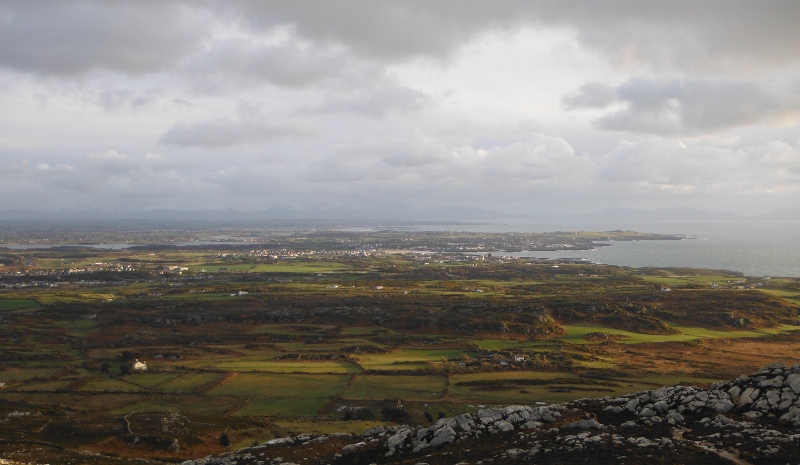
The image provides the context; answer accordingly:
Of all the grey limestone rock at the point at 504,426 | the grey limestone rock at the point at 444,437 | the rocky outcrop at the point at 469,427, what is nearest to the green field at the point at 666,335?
the rocky outcrop at the point at 469,427

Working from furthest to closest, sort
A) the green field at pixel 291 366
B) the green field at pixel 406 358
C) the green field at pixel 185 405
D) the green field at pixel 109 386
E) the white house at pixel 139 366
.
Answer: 1. the green field at pixel 406 358
2. the white house at pixel 139 366
3. the green field at pixel 291 366
4. the green field at pixel 109 386
5. the green field at pixel 185 405

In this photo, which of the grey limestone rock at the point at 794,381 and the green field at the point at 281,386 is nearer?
the grey limestone rock at the point at 794,381

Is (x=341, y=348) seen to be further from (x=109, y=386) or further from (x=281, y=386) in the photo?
(x=109, y=386)

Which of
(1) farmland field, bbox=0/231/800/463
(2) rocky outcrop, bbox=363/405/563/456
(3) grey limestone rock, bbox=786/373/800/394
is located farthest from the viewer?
(1) farmland field, bbox=0/231/800/463

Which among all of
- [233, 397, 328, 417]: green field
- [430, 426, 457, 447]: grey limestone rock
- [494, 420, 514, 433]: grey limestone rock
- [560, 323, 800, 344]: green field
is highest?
[494, 420, 514, 433]: grey limestone rock

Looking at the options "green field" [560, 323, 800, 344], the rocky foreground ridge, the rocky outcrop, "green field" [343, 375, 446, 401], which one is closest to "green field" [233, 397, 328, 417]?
"green field" [343, 375, 446, 401]

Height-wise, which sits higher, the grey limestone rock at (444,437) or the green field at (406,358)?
the grey limestone rock at (444,437)

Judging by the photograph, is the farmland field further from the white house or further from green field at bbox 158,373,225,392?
the white house

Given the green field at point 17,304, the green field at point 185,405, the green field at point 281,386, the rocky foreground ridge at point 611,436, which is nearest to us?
the rocky foreground ridge at point 611,436

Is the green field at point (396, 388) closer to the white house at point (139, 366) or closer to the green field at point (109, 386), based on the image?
the green field at point (109, 386)
